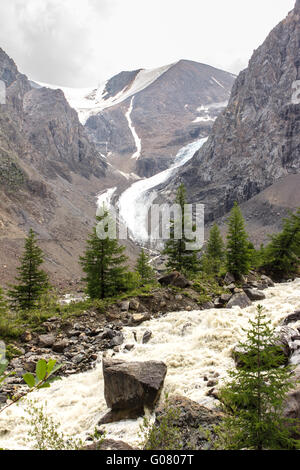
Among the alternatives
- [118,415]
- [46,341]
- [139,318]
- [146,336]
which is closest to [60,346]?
[46,341]

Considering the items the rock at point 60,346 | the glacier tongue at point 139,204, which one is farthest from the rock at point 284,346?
the glacier tongue at point 139,204

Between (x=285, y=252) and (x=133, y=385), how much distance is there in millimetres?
19646

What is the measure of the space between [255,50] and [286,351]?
483 ft

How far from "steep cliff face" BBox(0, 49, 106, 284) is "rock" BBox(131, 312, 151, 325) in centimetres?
3886

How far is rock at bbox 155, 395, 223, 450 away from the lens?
17.6ft

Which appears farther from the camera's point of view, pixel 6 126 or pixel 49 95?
pixel 49 95

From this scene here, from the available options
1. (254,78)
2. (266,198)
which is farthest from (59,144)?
(266,198)

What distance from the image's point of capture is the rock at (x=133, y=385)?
7539mm

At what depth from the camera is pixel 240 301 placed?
1466cm

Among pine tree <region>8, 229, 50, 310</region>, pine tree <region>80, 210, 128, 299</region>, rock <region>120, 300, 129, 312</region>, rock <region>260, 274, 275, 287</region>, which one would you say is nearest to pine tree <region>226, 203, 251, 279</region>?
rock <region>260, 274, 275, 287</region>

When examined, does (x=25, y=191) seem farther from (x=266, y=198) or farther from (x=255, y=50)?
(x=255, y=50)

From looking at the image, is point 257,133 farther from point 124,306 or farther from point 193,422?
point 193,422

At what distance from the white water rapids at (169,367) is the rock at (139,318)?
0.34 meters

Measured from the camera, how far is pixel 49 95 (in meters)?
168
